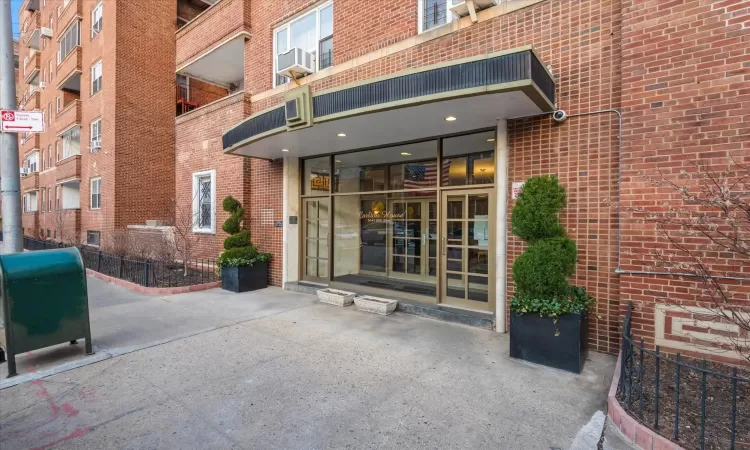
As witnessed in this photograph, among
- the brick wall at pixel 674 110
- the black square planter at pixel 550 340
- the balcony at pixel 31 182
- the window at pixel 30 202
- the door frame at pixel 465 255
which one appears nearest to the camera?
the brick wall at pixel 674 110

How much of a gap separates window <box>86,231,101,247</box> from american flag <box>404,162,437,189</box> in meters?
14.9

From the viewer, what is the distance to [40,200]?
2364cm

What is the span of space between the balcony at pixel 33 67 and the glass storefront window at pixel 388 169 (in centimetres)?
2782

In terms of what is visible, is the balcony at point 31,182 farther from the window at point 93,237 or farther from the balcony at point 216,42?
the balcony at point 216,42

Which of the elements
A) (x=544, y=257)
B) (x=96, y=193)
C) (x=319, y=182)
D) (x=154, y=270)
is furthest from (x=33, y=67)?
(x=544, y=257)

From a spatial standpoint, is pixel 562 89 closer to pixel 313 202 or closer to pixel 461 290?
pixel 461 290

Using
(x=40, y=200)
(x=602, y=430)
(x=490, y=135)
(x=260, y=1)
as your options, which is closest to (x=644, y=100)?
(x=490, y=135)

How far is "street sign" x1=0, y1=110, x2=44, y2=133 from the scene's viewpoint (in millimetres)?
5086

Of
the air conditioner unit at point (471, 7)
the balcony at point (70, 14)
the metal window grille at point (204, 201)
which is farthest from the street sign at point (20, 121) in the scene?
the balcony at point (70, 14)

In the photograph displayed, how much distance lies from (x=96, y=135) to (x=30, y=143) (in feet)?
44.0

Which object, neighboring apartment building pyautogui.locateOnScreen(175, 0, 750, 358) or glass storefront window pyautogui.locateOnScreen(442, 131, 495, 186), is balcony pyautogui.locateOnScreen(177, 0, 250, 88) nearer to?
neighboring apartment building pyautogui.locateOnScreen(175, 0, 750, 358)

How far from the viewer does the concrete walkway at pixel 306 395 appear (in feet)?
10.2

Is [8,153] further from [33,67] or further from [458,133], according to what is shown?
[33,67]

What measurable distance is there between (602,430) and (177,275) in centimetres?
1047
